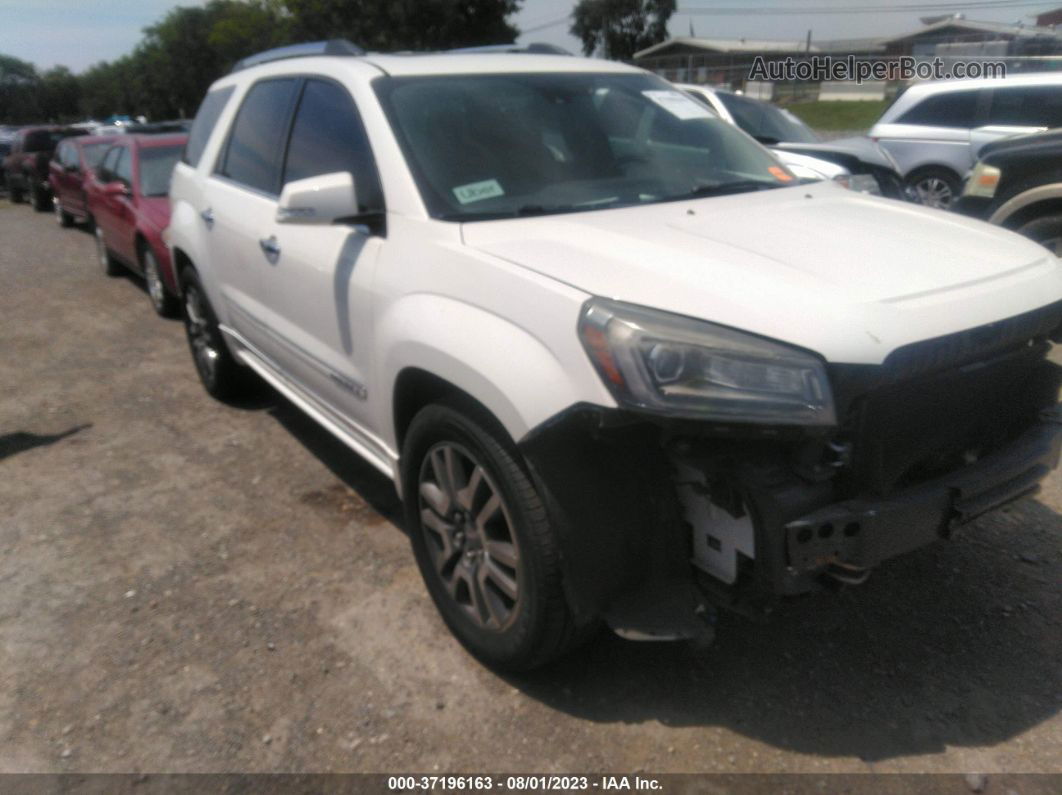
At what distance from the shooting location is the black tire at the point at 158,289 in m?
7.77

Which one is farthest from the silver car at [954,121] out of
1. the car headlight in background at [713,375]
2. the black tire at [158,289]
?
the car headlight in background at [713,375]

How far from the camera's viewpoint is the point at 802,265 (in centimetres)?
242

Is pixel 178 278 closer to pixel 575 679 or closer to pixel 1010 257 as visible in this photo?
pixel 575 679

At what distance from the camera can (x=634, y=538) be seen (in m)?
2.39

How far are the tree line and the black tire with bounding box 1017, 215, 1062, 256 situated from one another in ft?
130

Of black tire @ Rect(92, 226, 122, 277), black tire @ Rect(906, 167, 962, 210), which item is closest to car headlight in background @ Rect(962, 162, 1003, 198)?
black tire @ Rect(906, 167, 962, 210)

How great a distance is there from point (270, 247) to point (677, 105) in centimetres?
183

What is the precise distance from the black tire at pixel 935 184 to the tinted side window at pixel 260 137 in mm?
8985

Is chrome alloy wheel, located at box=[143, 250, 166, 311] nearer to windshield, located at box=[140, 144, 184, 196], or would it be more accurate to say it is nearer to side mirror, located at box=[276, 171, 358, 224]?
windshield, located at box=[140, 144, 184, 196]

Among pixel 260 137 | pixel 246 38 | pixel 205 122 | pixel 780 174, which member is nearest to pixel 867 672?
pixel 780 174

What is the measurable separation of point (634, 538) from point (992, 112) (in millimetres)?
10232

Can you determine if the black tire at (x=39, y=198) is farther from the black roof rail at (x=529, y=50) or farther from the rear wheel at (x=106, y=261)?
the black roof rail at (x=529, y=50)

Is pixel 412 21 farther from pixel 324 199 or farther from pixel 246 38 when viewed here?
pixel 324 199

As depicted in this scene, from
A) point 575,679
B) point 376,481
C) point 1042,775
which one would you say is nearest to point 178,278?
point 376,481
